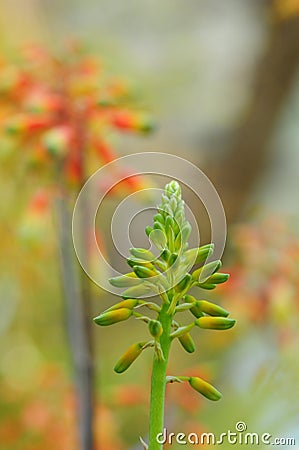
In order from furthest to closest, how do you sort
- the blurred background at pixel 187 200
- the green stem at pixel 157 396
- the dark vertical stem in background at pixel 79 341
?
1. the blurred background at pixel 187 200
2. the dark vertical stem in background at pixel 79 341
3. the green stem at pixel 157 396

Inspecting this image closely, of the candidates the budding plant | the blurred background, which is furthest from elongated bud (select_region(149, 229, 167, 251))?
the blurred background

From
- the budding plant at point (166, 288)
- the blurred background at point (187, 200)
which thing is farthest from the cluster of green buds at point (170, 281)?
the blurred background at point (187, 200)

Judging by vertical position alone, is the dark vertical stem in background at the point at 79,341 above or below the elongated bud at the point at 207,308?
above

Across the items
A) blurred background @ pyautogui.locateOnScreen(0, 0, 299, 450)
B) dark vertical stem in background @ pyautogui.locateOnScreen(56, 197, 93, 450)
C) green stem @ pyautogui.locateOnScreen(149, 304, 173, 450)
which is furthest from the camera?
blurred background @ pyautogui.locateOnScreen(0, 0, 299, 450)

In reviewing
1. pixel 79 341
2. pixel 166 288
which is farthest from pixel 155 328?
pixel 79 341

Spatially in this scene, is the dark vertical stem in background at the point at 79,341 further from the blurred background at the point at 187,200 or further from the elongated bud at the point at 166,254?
the elongated bud at the point at 166,254

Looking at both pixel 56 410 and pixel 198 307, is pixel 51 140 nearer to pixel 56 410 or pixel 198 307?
pixel 198 307

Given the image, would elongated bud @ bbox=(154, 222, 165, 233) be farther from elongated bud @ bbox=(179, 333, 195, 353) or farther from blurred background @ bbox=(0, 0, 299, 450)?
blurred background @ bbox=(0, 0, 299, 450)

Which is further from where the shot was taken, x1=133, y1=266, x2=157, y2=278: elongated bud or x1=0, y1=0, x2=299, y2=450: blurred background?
x1=0, y1=0, x2=299, y2=450: blurred background
